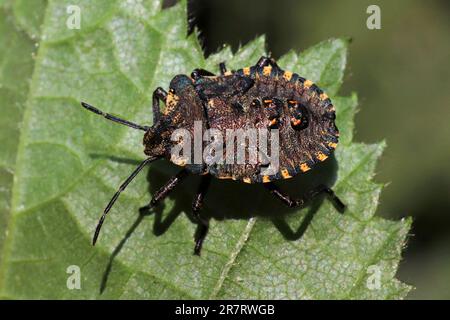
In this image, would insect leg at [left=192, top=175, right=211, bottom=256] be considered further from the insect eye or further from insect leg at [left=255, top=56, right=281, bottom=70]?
insect leg at [left=255, top=56, right=281, bottom=70]

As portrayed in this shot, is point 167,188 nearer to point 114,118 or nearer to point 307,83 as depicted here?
point 114,118

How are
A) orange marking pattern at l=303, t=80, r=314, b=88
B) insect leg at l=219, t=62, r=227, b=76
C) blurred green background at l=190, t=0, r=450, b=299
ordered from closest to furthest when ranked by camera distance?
orange marking pattern at l=303, t=80, r=314, b=88 → insect leg at l=219, t=62, r=227, b=76 → blurred green background at l=190, t=0, r=450, b=299

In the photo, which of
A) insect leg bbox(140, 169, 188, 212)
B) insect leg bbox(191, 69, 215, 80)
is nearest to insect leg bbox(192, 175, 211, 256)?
insect leg bbox(140, 169, 188, 212)

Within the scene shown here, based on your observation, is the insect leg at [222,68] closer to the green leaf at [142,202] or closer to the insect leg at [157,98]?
the green leaf at [142,202]

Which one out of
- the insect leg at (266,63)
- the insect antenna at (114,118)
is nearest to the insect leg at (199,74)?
the insect leg at (266,63)

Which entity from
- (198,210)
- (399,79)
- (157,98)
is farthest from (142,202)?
(399,79)

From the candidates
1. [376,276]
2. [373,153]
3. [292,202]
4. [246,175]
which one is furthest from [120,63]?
[376,276]
